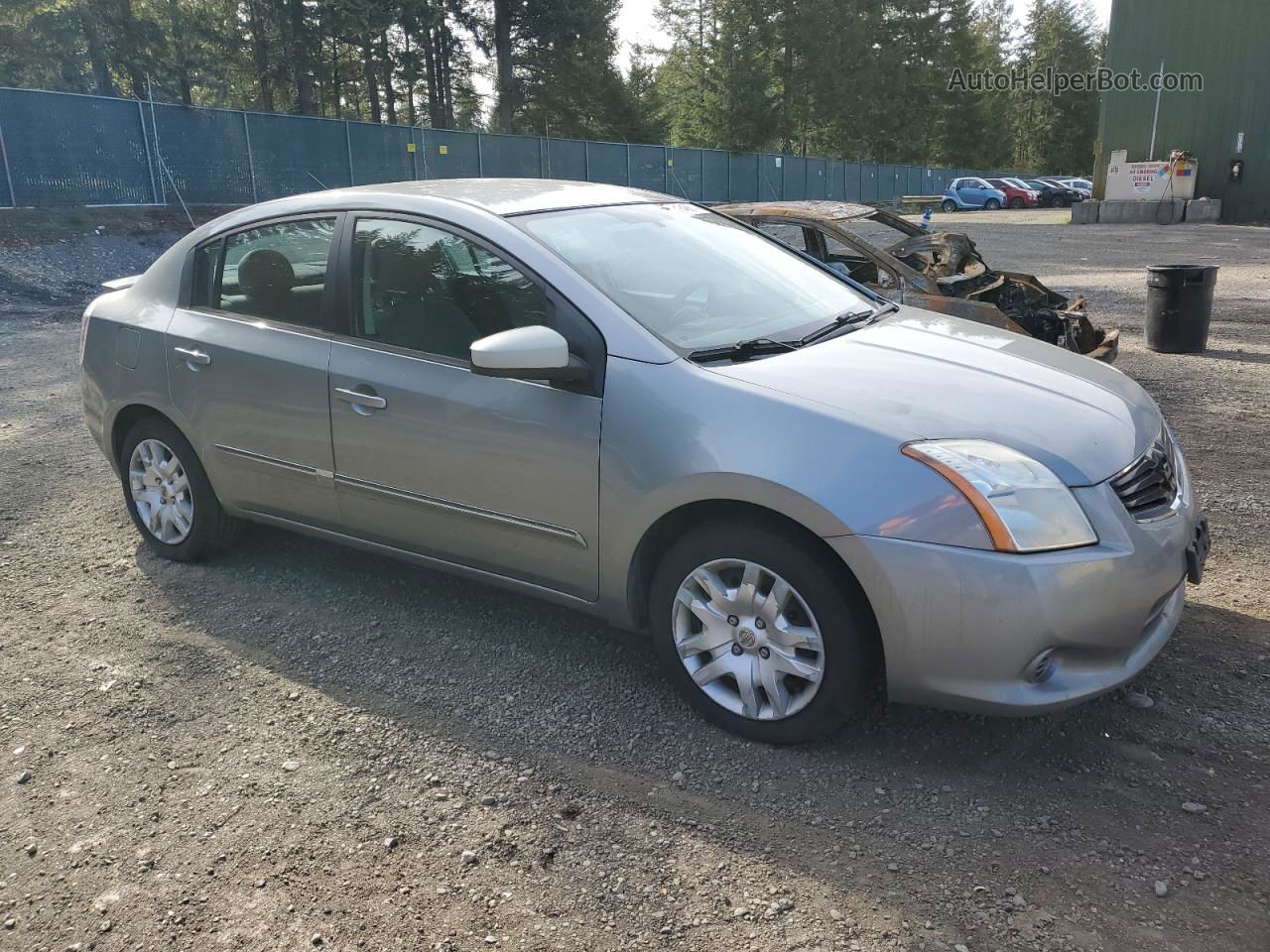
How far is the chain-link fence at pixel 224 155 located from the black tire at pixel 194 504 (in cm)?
1691

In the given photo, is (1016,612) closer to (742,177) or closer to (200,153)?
(200,153)

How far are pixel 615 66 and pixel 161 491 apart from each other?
150 ft

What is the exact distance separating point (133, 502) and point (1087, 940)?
4327mm

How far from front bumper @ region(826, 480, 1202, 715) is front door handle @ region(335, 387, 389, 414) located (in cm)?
180

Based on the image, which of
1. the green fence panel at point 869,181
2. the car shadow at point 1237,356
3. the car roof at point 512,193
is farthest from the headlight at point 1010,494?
the green fence panel at point 869,181

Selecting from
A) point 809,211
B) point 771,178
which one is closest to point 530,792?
point 809,211

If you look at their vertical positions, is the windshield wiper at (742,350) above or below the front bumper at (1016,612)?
above

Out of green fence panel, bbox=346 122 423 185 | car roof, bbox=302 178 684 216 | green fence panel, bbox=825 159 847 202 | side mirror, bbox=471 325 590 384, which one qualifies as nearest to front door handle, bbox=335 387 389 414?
side mirror, bbox=471 325 590 384

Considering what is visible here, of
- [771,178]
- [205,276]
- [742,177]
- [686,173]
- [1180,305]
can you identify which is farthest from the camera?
[771,178]

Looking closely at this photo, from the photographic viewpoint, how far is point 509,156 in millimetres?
30078

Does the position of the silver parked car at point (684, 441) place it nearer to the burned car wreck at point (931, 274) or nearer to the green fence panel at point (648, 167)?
the burned car wreck at point (931, 274)

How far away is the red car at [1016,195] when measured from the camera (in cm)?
4753

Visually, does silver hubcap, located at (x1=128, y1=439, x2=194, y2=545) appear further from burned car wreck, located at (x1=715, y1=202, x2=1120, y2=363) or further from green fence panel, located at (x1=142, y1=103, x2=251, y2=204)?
green fence panel, located at (x1=142, y1=103, x2=251, y2=204)

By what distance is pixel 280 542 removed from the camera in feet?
16.3
